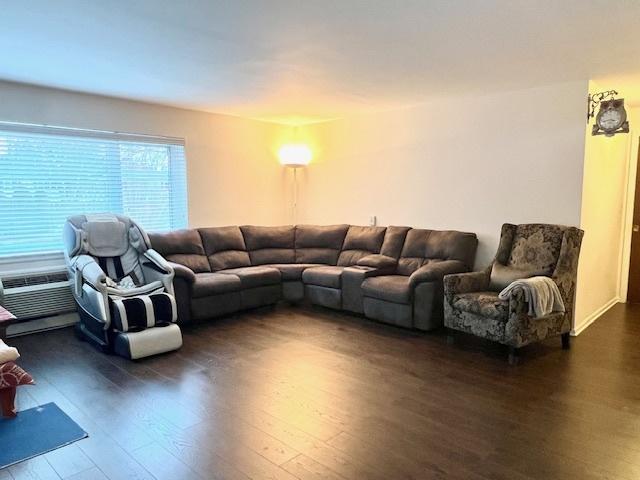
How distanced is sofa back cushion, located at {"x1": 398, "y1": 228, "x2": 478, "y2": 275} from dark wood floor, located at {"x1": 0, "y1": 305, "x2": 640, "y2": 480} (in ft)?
2.89

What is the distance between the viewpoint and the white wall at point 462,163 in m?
4.08

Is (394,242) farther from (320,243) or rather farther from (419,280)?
(320,243)

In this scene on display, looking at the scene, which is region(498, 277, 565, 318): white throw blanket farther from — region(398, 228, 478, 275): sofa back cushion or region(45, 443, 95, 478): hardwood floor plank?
region(45, 443, 95, 478): hardwood floor plank

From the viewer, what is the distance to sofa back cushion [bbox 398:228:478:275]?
4.55 metres

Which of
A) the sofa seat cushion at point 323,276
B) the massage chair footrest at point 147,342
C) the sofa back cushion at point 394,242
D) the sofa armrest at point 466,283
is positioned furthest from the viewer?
the sofa back cushion at point 394,242

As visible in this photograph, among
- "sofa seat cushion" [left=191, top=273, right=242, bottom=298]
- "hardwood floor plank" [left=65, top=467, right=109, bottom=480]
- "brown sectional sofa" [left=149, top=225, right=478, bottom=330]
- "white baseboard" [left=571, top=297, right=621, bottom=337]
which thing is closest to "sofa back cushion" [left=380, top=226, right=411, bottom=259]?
"brown sectional sofa" [left=149, top=225, right=478, bottom=330]

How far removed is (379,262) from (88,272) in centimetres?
287

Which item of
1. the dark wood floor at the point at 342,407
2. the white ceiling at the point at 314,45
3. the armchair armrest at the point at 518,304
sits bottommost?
the dark wood floor at the point at 342,407

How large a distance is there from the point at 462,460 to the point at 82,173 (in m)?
4.40

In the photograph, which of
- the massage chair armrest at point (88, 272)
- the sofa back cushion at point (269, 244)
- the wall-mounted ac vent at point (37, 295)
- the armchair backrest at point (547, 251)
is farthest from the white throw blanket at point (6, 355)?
the armchair backrest at point (547, 251)

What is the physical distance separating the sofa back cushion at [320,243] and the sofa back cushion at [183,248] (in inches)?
51.1

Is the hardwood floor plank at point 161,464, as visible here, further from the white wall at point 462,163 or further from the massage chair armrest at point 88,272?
the white wall at point 462,163

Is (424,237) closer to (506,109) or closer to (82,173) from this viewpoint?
(506,109)

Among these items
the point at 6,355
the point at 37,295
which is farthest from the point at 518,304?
the point at 37,295
